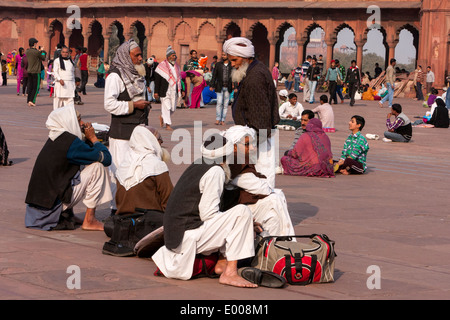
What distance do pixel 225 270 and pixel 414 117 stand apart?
58.4 ft

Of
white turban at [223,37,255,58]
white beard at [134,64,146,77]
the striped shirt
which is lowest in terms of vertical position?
the striped shirt

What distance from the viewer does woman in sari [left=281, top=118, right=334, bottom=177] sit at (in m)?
10.7

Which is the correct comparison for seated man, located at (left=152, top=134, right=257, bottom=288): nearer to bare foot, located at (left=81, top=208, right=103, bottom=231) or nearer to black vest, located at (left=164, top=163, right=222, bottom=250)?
black vest, located at (left=164, top=163, right=222, bottom=250)

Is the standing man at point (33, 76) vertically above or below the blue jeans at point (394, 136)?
above

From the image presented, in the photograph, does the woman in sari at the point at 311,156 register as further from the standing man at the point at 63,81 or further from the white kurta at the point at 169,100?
the standing man at the point at 63,81

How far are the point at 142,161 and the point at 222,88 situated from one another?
1171cm

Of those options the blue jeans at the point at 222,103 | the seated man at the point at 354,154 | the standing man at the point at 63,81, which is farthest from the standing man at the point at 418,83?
the seated man at the point at 354,154

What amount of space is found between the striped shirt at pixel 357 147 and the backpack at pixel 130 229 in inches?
205

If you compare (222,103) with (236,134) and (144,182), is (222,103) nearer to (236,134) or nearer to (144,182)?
(144,182)

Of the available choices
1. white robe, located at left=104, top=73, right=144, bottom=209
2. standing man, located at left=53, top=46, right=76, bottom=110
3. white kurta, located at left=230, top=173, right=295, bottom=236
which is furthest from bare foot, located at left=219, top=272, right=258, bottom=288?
standing man, located at left=53, top=46, right=76, bottom=110

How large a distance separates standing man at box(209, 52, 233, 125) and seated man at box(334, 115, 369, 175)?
266 inches

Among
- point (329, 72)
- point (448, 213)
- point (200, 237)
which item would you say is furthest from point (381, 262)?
point (329, 72)

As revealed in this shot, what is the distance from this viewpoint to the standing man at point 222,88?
58.4ft

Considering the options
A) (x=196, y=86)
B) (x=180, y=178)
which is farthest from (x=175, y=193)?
(x=196, y=86)
